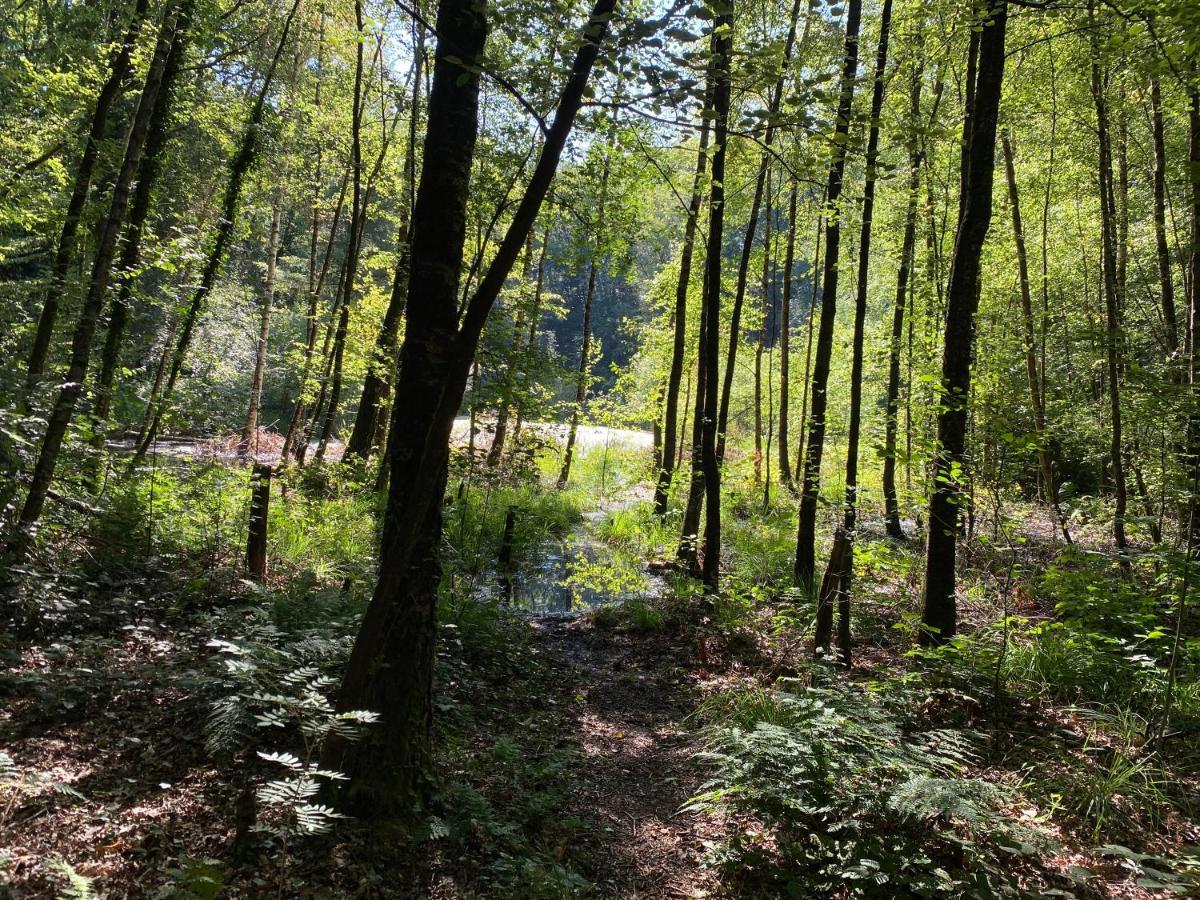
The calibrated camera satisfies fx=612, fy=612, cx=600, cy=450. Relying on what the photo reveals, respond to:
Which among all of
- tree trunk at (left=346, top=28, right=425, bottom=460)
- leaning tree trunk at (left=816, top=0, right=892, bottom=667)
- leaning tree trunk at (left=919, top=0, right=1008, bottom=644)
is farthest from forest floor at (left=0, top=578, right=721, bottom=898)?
tree trunk at (left=346, top=28, right=425, bottom=460)

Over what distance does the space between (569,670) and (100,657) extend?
163 inches

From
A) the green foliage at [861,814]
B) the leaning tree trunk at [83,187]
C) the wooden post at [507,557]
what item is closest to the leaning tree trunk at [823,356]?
the green foliage at [861,814]

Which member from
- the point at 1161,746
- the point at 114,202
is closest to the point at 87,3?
the point at 114,202

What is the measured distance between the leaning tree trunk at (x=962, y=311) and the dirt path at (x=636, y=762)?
2.52m

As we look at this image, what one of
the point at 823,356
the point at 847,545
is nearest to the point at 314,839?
the point at 847,545

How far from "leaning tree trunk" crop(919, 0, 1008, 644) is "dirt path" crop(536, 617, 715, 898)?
252 centimetres

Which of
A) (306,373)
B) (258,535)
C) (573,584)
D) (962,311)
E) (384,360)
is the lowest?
(573,584)

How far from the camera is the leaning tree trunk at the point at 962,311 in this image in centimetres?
529

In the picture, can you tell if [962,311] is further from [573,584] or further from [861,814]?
[573,584]

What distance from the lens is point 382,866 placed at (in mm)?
2873

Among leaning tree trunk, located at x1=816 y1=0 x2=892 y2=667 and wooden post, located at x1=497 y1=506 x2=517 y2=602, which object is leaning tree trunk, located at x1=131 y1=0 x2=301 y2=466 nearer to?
wooden post, located at x1=497 y1=506 x2=517 y2=602

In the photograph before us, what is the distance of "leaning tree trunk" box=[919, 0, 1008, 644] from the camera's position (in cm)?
529

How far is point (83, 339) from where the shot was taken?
4.92 m

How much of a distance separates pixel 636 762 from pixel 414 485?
3.19 m
